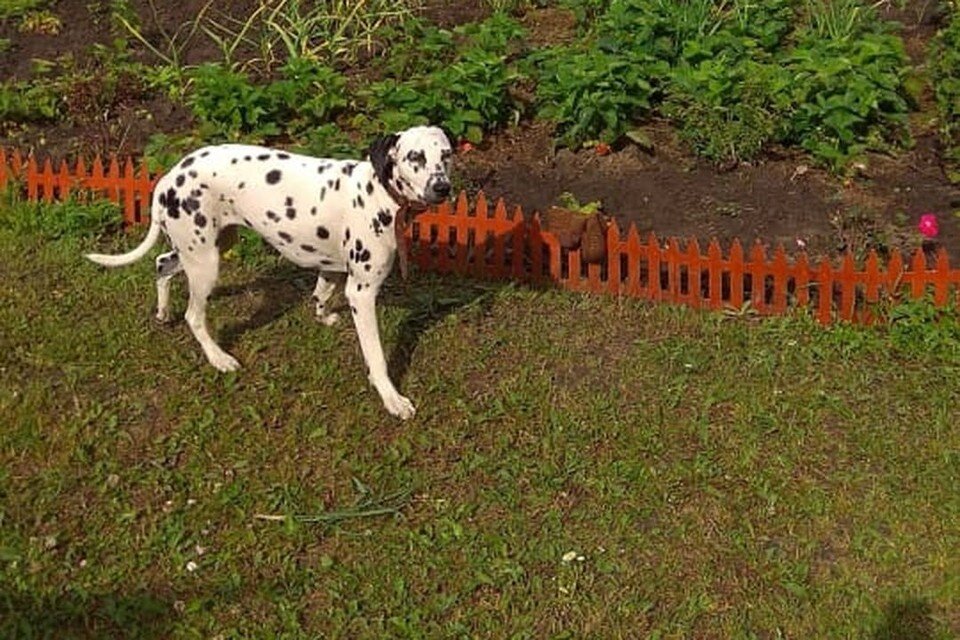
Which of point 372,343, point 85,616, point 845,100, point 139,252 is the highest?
point 845,100

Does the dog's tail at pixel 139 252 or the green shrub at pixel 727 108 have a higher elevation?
the green shrub at pixel 727 108

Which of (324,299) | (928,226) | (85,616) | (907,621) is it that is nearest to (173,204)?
(324,299)

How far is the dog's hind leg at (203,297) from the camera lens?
5430 millimetres

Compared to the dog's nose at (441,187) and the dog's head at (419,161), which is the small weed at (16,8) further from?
the dog's nose at (441,187)

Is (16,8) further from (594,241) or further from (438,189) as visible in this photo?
(438,189)

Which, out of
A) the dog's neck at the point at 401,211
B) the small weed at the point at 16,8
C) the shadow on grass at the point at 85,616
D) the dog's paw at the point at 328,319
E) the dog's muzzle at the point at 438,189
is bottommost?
the shadow on grass at the point at 85,616

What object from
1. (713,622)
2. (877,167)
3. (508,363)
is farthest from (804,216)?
(713,622)

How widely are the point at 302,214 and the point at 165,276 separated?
3.46 feet

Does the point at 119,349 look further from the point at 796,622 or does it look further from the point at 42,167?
the point at 796,622

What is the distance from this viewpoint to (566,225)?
21.2 feet

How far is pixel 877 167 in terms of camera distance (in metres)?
7.48

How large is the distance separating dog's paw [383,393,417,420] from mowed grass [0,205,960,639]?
0.06 m

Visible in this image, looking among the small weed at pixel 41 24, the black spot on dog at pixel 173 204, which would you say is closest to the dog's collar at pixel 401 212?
the black spot on dog at pixel 173 204

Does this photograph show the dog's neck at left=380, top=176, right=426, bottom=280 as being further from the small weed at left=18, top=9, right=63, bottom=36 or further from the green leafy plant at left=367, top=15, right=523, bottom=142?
the small weed at left=18, top=9, right=63, bottom=36
